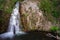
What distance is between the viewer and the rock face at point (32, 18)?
13227 millimetres

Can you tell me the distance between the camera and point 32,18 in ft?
44.1

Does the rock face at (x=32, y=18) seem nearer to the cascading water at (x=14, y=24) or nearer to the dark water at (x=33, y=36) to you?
the cascading water at (x=14, y=24)

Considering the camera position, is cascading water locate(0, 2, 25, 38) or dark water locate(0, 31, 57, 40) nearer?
dark water locate(0, 31, 57, 40)

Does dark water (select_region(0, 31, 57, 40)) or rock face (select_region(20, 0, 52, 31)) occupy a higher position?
rock face (select_region(20, 0, 52, 31))

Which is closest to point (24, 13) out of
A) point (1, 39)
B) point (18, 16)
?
point (18, 16)

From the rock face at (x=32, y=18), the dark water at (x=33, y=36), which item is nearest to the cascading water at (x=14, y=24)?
the rock face at (x=32, y=18)

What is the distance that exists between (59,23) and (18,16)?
225cm

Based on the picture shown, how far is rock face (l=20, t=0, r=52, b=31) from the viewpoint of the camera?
13.2 meters

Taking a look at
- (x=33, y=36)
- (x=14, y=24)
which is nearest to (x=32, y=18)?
(x=14, y=24)

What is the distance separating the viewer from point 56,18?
14.1 metres

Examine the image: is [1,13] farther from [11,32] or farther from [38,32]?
[38,32]

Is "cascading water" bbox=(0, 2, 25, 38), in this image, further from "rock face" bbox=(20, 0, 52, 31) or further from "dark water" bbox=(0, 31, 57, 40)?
"dark water" bbox=(0, 31, 57, 40)

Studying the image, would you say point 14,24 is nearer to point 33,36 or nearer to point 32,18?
point 32,18

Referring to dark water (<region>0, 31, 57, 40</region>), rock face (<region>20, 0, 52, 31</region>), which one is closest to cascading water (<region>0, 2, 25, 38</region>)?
rock face (<region>20, 0, 52, 31</region>)
